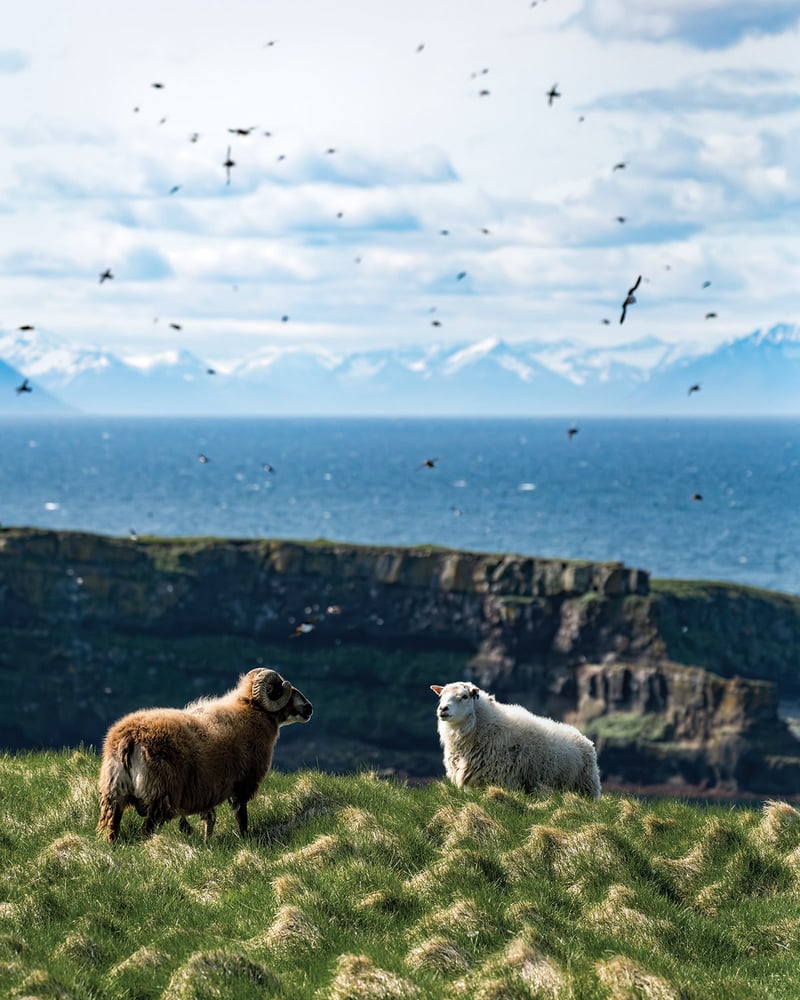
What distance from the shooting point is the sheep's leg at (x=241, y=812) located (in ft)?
47.1

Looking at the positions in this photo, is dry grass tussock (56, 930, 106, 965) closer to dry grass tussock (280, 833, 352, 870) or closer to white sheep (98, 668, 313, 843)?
dry grass tussock (280, 833, 352, 870)

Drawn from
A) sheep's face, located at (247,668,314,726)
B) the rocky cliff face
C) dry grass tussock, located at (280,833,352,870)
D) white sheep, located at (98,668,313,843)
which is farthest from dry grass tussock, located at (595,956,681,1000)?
the rocky cliff face

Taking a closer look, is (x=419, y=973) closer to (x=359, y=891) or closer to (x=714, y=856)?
(x=359, y=891)

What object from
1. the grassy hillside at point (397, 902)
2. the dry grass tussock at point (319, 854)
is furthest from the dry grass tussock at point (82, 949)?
the dry grass tussock at point (319, 854)

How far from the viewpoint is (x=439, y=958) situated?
406 inches

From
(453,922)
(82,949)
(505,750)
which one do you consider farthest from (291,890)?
(505,750)

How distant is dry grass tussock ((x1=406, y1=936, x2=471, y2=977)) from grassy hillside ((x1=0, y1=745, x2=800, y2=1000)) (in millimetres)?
17

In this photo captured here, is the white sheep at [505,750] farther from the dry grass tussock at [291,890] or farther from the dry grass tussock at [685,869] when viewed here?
the dry grass tussock at [291,890]

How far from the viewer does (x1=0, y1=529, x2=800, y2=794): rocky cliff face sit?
116625 millimetres

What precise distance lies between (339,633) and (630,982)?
117266 mm

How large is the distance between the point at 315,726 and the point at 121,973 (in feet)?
363

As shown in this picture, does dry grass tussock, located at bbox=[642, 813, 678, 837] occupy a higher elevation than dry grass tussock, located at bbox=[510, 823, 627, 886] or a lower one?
lower

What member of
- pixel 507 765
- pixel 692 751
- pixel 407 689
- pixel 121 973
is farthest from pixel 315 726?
pixel 121 973

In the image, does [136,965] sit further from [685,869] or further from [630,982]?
[685,869]
